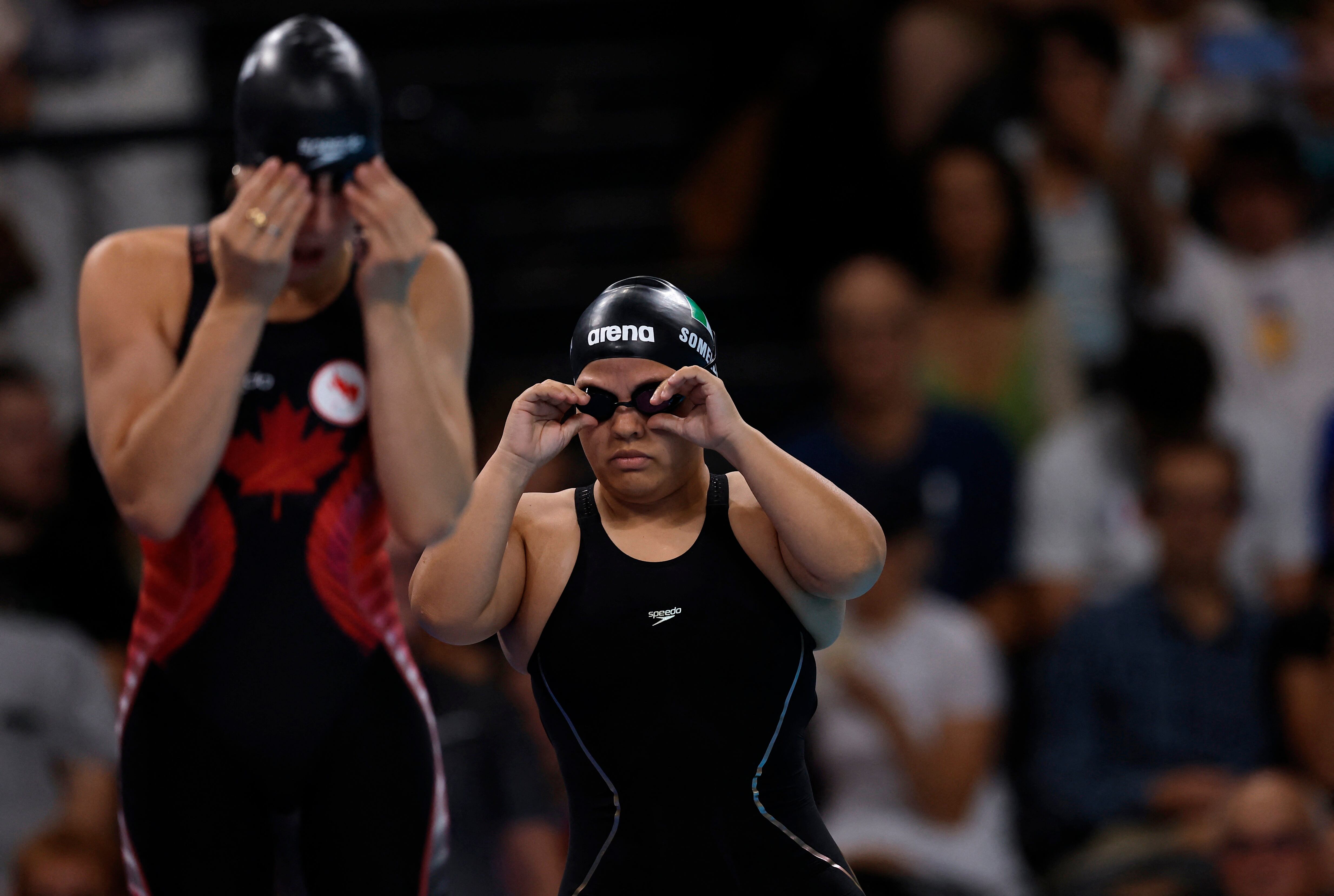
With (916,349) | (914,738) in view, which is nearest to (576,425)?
(914,738)

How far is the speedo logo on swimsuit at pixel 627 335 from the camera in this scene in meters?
3.27

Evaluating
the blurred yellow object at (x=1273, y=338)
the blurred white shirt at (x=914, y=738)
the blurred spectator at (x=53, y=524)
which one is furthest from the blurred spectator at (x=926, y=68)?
the blurred spectator at (x=53, y=524)

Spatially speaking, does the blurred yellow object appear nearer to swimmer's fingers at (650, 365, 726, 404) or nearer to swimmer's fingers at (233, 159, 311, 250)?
swimmer's fingers at (650, 365, 726, 404)

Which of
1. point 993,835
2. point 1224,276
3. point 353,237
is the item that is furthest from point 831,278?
point 353,237

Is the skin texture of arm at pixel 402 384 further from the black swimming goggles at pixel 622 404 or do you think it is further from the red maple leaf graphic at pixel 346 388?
the black swimming goggles at pixel 622 404

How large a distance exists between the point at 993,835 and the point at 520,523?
12.4 ft

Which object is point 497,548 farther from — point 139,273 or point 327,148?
point 139,273

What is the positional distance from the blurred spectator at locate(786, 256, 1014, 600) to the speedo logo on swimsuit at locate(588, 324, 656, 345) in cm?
364

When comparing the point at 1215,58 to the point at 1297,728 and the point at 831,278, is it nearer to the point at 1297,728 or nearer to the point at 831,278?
the point at 831,278

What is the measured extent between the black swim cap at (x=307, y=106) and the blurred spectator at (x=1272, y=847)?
405 centimetres

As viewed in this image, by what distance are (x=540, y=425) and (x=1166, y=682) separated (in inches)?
163

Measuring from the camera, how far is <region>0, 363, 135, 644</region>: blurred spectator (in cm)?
659

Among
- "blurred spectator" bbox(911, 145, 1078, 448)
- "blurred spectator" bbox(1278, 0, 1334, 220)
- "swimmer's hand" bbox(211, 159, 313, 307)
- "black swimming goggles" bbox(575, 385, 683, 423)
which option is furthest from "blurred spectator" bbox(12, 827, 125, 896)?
"blurred spectator" bbox(1278, 0, 1334, 220)

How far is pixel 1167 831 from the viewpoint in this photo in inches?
252
